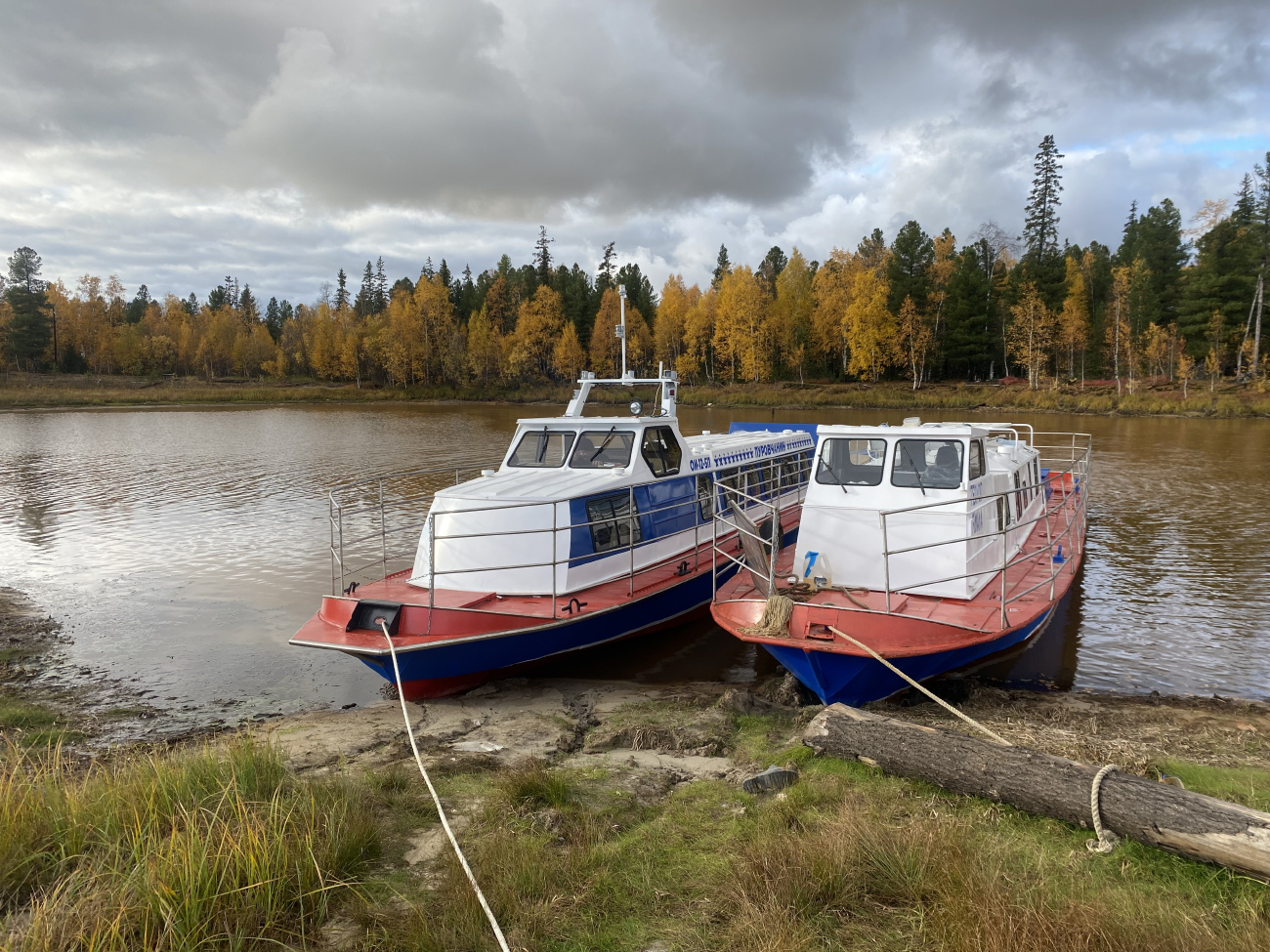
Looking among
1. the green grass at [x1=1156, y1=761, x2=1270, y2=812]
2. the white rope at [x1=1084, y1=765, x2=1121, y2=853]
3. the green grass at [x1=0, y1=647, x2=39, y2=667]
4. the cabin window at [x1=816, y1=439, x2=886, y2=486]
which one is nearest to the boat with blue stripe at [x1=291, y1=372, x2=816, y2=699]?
the cabin window at [x1=816, y1=439, x2=886, y2=486]

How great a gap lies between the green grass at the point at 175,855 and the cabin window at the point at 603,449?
693 centimetres

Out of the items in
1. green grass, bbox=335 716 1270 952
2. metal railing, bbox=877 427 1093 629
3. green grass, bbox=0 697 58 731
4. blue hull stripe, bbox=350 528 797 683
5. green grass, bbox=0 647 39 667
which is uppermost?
metal railing, bbox=877 427 1093 629

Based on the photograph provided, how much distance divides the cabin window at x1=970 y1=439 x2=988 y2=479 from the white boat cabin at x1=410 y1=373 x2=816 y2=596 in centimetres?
326

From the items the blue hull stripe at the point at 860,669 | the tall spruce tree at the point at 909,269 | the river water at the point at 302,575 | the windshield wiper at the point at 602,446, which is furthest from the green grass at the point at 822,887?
the tall spruce tree at the point at 909,269

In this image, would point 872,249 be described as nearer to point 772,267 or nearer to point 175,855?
point 772,267

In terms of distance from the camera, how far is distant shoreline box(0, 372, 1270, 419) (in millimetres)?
49000

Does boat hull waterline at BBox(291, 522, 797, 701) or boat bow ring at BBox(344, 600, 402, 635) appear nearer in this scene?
boat hull waterline at BBox(291, 522, 797, 701)

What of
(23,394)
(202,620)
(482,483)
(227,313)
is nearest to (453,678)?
Answer: (482,483)

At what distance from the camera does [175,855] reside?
3.84 meters

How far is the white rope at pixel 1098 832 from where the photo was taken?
4457 millimetres

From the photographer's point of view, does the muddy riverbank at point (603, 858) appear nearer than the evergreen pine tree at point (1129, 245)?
Yes

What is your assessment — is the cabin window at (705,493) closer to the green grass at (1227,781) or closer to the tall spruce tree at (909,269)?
the green grass at (1227,781)

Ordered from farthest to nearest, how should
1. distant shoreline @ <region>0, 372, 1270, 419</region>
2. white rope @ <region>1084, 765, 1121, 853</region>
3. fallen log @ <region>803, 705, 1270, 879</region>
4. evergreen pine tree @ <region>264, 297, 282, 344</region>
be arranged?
evergreen pine tree @ <region>264, 297, 282, 344</region> < distant shoreline @ <region>0, 372, 1270, 419</region> < white rope @ <region>1084, 765, 1121, 853</region> < fallen log @ <region>803, 705, 1270, 879</region>

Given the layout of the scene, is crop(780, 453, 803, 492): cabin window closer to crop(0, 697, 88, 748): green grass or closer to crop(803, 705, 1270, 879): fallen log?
crop(803, 705, 1270, 879): fallen log
